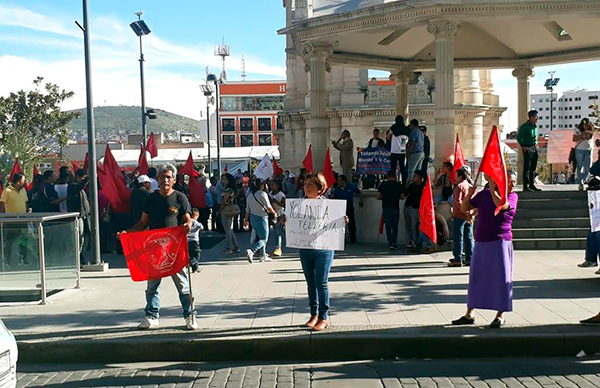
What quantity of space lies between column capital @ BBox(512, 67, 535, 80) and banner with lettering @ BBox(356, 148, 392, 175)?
6488 millimetres

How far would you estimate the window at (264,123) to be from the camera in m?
133

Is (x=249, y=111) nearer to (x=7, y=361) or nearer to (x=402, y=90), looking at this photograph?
(x=402, y=90)

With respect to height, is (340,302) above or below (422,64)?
below

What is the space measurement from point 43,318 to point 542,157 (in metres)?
62.0

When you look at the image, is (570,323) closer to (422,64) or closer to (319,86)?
(319,86)

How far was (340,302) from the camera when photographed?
9742mm

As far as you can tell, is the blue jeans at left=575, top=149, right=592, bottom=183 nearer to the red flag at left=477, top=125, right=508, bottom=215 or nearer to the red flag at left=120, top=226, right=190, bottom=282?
the red flag at left=477, top=125, right=508, bottom=215

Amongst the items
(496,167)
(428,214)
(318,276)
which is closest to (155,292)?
(318,276)

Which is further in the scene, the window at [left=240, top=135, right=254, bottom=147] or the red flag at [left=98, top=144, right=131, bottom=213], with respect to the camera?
the window at [left=240, top=135, right=254, bottom=147]

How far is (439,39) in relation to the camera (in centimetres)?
1569

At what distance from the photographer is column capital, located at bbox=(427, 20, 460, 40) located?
15.5m

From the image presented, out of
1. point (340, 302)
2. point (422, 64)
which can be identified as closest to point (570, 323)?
point (340, 302)

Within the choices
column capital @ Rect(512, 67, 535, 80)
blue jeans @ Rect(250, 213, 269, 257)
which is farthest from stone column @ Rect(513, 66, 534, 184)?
blue jeans @ Rect(250, 213, 269, 257)

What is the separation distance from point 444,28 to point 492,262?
29.3 feet
